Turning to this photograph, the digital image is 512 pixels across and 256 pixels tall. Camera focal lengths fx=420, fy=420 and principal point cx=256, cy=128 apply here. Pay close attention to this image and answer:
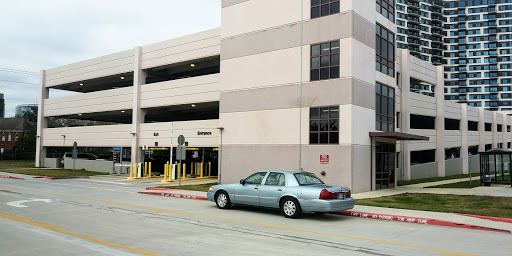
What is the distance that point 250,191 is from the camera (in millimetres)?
13883

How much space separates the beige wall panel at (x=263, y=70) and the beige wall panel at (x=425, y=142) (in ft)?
60.2

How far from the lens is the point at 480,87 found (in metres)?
127

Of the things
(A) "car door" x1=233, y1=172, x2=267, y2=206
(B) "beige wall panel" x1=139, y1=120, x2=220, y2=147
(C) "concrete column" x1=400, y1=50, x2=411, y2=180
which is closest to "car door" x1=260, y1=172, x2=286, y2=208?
(A) "car door" x1=233, y1=172, x2=267, y2=206

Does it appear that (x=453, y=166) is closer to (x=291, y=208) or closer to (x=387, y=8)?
(x=387, y=8)

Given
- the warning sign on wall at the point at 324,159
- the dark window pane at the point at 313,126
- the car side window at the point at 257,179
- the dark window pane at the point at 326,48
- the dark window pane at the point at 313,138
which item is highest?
the dark window pane at the point at 326,48

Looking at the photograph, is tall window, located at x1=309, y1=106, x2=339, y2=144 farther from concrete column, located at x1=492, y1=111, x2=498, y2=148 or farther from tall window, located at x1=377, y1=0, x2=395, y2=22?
concrete column, located at x1=492, y1=111, x2=498, y2=148

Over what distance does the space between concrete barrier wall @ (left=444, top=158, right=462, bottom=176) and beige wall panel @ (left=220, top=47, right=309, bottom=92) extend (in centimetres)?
2688

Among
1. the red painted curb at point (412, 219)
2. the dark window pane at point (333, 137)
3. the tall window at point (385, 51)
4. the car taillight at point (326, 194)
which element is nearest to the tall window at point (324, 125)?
the dark window pane at point (333, 137)

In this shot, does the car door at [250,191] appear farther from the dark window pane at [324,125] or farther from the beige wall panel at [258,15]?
the beige wall panel at [258,15]

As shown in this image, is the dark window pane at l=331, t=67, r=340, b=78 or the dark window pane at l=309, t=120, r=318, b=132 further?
the dark window pane at l=309, t=120, r=318, b=132

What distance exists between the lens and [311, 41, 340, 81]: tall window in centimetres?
2139

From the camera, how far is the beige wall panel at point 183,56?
31.1m

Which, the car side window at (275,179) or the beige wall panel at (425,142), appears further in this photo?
the beige wall panel at (425,142)

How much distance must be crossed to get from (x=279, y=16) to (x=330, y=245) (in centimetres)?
1740
